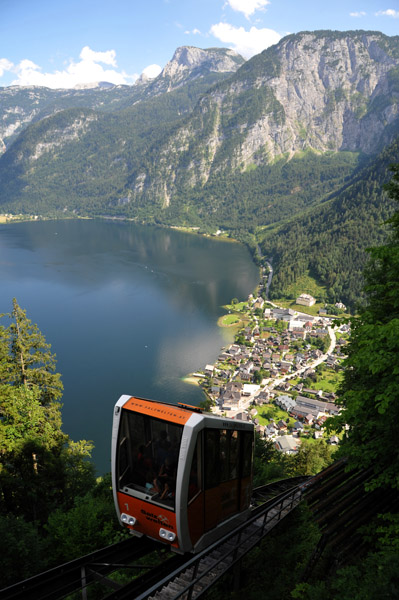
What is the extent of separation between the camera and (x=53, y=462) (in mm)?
20156

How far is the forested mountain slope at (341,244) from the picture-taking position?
460 feet

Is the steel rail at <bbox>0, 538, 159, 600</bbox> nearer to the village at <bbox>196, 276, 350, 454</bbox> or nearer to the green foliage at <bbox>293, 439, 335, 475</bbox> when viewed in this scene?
the green foliage at <bbox>293, 439, 335, 475</bbox>

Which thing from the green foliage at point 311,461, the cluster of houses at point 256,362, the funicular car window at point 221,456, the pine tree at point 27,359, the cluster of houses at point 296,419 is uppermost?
the funicular car window at point 221,456

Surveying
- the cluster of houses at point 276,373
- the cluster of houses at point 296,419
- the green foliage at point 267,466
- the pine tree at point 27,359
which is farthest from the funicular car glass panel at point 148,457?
the cluster of houses at point 296,419

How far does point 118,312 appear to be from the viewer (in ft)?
365

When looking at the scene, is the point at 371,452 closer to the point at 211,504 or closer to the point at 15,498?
the point at 211,504

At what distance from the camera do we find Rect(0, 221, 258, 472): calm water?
68.2 metres

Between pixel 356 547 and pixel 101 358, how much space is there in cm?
7689

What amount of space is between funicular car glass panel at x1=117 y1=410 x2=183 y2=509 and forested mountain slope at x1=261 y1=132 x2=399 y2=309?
12547 cm

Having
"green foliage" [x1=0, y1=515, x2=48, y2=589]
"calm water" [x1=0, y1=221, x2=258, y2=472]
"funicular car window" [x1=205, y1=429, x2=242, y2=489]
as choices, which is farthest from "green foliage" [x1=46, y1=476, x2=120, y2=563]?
"calm water" [x1=0, y1=221, x2=258, y2=472]

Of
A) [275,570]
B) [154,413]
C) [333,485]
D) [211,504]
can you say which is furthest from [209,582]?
[333,485]

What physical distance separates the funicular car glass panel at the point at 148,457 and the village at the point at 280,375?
37.3 metres

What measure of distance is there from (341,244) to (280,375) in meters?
102

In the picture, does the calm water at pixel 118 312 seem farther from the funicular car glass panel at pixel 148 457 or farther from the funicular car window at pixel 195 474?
the funicular car window at pixel 195 474
